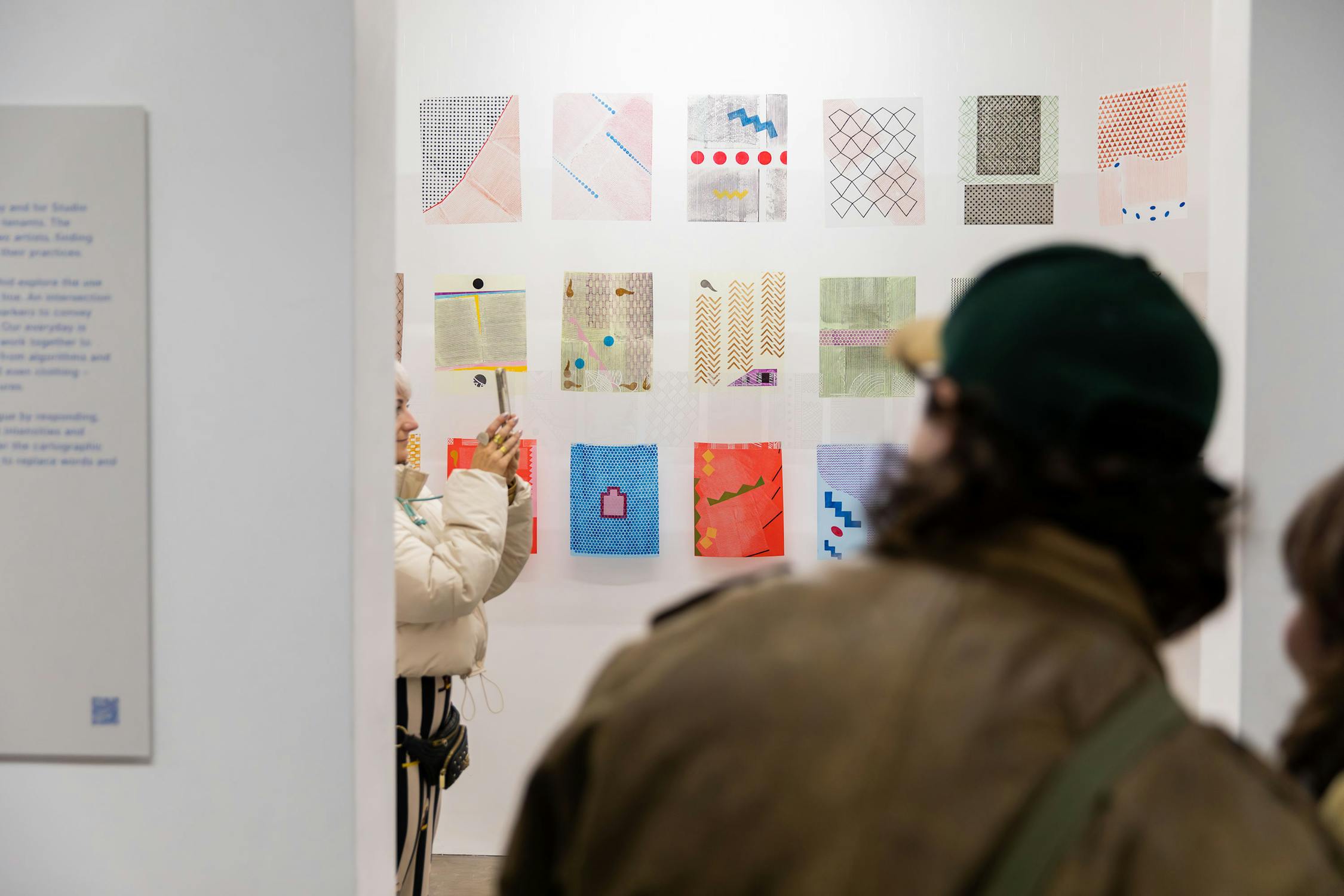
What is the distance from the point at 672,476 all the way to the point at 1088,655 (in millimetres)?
2469

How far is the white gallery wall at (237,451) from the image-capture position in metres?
1.48

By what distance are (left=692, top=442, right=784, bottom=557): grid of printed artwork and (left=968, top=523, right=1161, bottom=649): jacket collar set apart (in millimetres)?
2392

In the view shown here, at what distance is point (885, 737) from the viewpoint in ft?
1.84

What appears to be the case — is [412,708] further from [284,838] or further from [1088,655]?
[1088,655]

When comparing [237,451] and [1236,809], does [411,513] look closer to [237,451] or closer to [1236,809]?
[237,451]

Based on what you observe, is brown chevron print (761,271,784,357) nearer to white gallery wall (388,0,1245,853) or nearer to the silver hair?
white gallery wall (388,0,1245,853)

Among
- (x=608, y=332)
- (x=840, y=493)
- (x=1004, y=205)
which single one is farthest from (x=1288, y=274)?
(x=608, y=332)

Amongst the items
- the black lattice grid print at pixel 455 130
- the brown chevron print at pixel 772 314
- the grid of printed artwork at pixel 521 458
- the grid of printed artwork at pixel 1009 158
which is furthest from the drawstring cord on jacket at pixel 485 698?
the grid of printed artwork at pixel 1009 158

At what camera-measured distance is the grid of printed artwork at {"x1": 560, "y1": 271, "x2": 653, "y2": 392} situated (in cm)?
302

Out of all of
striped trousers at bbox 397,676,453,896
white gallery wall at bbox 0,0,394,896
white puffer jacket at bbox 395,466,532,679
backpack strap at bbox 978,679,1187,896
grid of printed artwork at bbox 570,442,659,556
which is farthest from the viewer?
grid of printed artwork at bbox 570,442,659,556

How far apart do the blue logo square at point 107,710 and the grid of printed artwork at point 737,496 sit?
1.79 metres

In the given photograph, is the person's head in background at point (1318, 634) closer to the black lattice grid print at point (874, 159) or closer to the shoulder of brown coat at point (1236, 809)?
the shoulder of brown coat at point (1236, 809)

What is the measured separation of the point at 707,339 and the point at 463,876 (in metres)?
1.78

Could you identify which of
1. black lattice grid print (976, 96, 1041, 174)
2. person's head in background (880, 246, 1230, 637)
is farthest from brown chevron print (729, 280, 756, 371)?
person's head in background (880, 246, 1230, 637)
